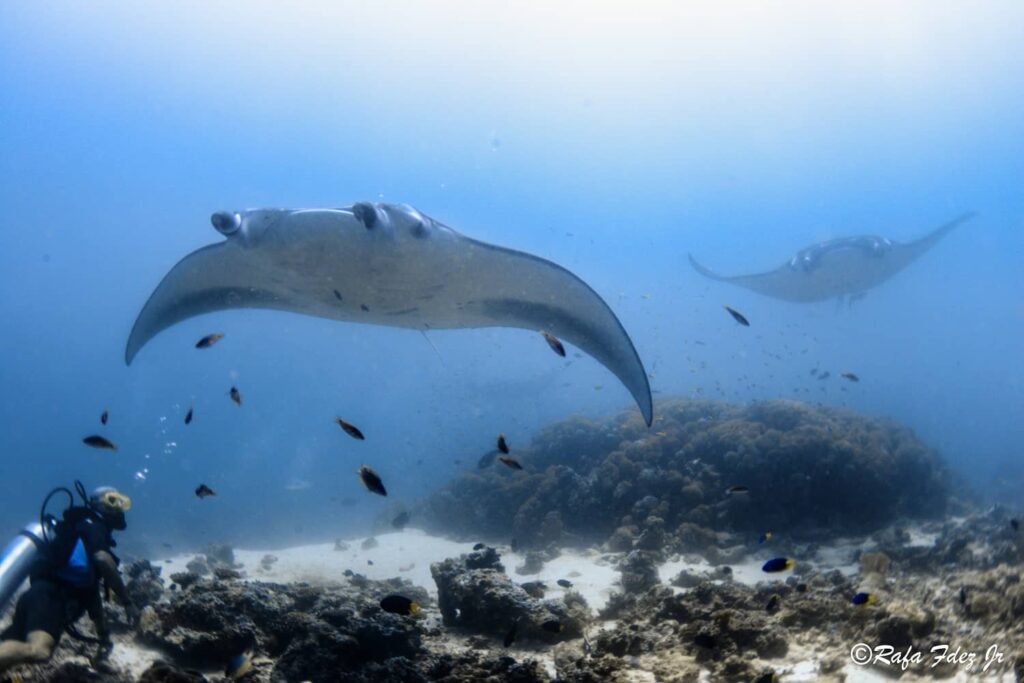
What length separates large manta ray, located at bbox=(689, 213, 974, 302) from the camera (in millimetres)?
15727

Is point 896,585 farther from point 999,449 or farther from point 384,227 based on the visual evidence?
point 999,449

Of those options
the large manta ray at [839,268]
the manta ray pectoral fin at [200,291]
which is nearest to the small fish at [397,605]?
the manta ray pectoral fin at [200,291]

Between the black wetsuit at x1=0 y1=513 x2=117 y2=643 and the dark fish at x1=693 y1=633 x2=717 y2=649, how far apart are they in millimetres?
5281

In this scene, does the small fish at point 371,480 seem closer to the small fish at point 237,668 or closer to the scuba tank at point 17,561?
the small fish at point 237,668

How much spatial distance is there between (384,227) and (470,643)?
12.6ft

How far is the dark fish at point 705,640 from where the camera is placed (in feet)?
12.7

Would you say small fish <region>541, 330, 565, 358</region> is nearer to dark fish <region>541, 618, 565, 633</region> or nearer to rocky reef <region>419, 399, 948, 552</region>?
dark fish <region>541, 618, 565, 633</region>

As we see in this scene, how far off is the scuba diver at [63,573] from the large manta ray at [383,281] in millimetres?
2153

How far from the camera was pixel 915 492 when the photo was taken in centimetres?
1161

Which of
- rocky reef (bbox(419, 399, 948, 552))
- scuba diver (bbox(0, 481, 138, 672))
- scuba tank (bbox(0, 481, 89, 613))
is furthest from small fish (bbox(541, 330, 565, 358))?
scuba tank (bbox(0, 481, 89, 613))

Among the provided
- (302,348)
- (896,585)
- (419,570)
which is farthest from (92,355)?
(896,585)

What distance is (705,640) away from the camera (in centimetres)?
387

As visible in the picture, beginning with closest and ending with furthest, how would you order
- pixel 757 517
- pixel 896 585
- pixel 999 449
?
pixel 896 585 < pixel 757 517 < pixel 999 449

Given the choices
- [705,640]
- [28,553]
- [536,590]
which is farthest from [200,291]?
[705,640]
